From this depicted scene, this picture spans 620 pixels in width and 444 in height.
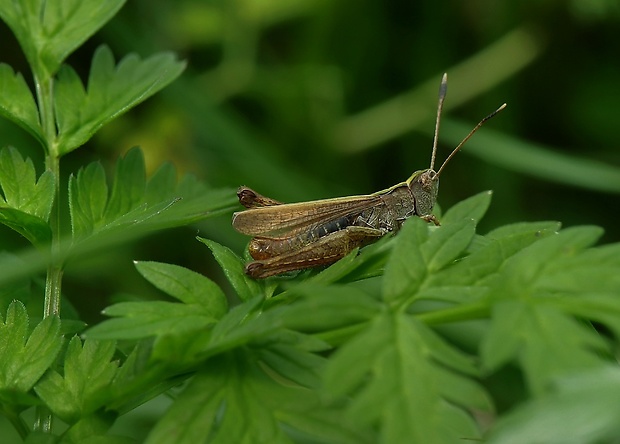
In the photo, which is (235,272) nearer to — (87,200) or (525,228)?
(87,200)

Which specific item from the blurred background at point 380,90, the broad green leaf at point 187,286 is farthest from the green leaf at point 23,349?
the blurred background at point 380,90

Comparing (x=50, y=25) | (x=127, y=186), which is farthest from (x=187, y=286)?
(x=50, y=25)

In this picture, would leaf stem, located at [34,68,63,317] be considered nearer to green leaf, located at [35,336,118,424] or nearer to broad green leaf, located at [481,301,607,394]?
green leaf, located at [35,336,118,424]

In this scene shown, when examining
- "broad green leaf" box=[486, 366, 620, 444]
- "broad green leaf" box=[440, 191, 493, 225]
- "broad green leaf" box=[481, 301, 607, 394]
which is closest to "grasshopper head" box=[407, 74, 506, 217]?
"broad green leaf" box=[440, 191, 493, 225]

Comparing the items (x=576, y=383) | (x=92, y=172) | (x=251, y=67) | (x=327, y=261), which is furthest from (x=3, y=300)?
(x=251, y=67)

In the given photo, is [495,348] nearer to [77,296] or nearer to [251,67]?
[77,296]

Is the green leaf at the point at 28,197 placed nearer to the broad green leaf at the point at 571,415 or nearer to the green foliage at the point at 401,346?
the green foliage at the point at 401,346
